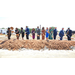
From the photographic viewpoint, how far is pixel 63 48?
704 cm

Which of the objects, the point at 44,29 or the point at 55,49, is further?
the point at 44,29

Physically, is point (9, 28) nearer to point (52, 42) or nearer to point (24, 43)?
point (24, 43)

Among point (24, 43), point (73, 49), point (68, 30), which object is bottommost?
point (73, 49)

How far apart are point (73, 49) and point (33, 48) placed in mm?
3708

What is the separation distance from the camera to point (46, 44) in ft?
23.6

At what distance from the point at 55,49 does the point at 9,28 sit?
19.6 feet

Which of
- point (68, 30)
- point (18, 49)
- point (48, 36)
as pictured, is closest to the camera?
point (18, 49)

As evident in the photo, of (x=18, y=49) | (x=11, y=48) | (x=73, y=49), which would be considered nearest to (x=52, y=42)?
(x=73, y=49)

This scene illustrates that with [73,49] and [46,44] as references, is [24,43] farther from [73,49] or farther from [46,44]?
[73,49]

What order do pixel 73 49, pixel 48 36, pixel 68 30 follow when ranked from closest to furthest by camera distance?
1. pixel 73 49
2. pixel 68 30
3. pixel 48 36

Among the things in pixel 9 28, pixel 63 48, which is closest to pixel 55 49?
pixel 63 48

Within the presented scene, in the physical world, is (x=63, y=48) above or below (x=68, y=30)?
below

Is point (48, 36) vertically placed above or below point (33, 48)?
above

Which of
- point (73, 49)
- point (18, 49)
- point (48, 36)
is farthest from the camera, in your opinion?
point (48, 36)
